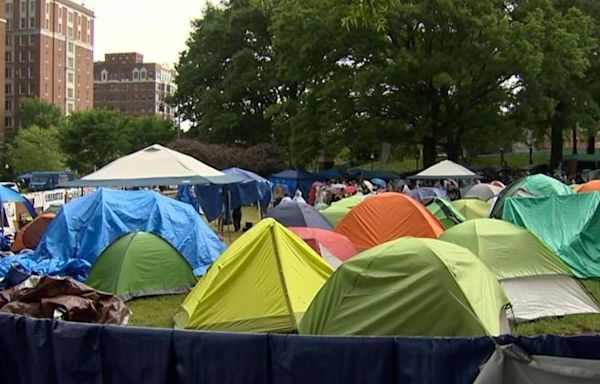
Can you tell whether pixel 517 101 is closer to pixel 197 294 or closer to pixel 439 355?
pixel 197 294

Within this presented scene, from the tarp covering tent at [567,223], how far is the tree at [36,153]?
207ft

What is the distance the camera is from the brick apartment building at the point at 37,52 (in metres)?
100

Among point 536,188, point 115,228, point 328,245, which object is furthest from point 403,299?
point 536,188

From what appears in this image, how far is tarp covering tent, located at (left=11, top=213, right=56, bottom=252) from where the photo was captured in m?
16.2

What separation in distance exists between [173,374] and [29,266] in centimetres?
892

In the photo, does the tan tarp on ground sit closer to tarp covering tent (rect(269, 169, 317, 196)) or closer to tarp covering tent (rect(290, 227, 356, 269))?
tarp covering tent (rect(290, 227, 356, 269))

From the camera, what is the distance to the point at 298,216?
1504 cm

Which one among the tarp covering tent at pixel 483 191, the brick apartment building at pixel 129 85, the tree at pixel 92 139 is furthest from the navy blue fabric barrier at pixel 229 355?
the brick apartment building at pixel 129 85

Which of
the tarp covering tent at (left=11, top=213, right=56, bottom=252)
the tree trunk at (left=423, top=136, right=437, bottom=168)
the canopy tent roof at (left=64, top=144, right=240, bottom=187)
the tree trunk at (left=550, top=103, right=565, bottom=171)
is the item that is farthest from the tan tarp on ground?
the tree trunk at (left=550, top=103, right=565, bottom=171)

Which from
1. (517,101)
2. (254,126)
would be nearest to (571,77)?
(517,101)

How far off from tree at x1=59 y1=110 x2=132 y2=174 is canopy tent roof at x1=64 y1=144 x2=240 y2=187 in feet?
177

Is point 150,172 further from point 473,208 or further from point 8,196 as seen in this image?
point 473,208

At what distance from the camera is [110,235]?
13.7 metres

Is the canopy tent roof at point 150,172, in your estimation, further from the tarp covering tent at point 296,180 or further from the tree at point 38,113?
the tree at point 38,113
